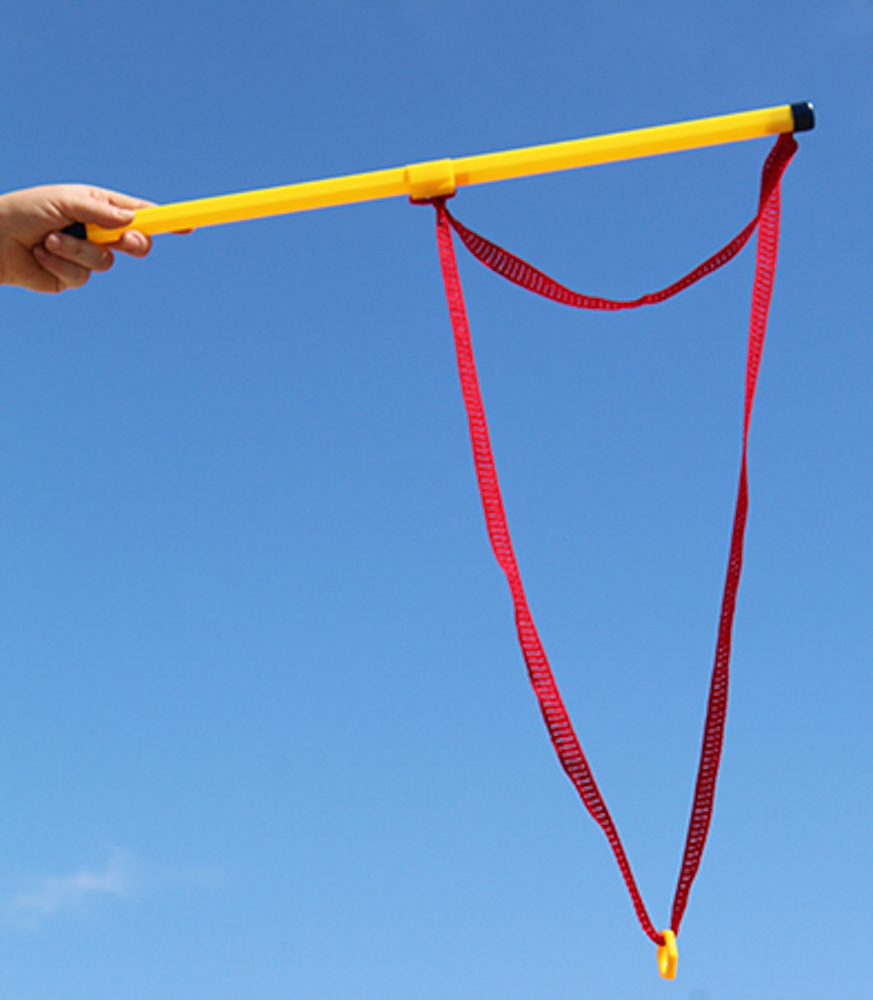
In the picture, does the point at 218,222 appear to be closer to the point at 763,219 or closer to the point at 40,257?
the point at 40,257

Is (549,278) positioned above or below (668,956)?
above

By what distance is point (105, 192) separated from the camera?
18.4 feet

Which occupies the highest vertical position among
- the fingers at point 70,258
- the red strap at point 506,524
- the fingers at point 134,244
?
the fingers at point 70,258

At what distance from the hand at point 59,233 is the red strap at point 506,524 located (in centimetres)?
162

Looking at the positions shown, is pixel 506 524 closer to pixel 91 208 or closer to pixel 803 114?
pixel 803 114

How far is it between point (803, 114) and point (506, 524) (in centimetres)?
227

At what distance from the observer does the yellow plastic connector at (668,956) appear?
4297mm

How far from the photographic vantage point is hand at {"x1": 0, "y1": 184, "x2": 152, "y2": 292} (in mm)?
5488

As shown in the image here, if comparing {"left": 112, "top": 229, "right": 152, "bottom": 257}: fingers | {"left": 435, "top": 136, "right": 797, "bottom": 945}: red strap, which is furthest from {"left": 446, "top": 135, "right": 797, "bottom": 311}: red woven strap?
{"left": 112, "top": 229, "right": 152, "bottom": 257}: fingers

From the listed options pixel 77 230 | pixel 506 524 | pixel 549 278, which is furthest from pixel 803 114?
pixel 77 230

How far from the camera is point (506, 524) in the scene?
5.05m

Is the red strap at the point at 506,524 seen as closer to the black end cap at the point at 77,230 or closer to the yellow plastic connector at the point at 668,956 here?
the yellow plastic connector at the point at 668,956

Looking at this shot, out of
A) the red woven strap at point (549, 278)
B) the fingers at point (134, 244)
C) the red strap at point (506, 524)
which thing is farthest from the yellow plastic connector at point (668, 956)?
the fingers at point (134, 244)

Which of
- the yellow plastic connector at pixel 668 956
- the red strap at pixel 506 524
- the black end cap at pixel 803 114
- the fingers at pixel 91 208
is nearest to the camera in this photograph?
the yellow plastic connector at pixel 668 956
